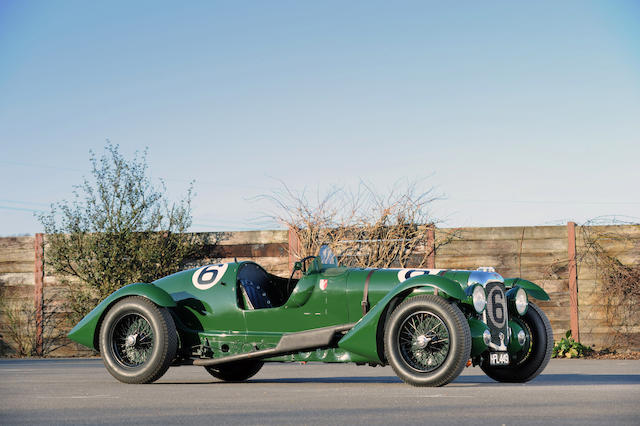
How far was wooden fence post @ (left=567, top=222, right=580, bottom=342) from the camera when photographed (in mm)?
12789

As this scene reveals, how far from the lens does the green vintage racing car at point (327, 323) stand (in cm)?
632

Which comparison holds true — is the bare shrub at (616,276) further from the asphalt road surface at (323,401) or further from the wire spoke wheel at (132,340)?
the wire spoke wheel at (132,340)

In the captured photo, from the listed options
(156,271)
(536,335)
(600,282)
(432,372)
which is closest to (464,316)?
(432,372)

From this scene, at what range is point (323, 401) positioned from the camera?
539 centimetres

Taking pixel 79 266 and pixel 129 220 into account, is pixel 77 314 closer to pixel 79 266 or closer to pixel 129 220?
pixel 79 266

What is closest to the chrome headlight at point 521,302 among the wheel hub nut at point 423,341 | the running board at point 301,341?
the wheel hub nut at point 423,341

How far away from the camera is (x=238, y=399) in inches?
222

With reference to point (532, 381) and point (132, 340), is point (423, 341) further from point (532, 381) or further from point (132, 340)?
point (132, 340)

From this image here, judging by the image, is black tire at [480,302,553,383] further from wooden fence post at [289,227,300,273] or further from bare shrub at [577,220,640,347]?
wooden fence post at [289,227,300,273]

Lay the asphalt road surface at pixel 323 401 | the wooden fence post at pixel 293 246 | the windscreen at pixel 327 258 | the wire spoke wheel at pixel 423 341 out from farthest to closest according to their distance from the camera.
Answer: the wooden fence post at pixel 293 246 < the windscreen at pixel 327 258 < the wire spoke wheel at pixel 423 341 < the asphalt road surface at pixel 323 401

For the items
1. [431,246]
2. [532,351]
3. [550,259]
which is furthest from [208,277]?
[550,259]

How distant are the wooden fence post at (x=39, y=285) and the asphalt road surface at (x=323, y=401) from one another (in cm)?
612

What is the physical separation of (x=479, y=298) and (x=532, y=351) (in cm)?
93

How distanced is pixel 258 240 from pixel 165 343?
22.4 ft
